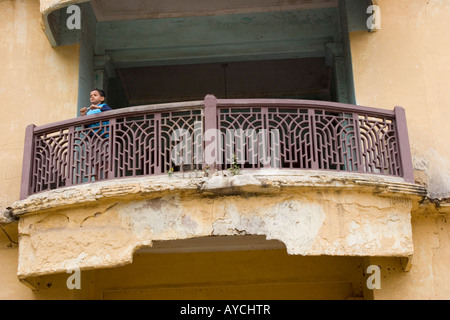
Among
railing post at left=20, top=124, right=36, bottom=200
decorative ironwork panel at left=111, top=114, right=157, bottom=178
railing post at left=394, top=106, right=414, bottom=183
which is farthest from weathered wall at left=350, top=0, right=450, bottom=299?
railing post at left=20, top=124, right=36, bottom=200

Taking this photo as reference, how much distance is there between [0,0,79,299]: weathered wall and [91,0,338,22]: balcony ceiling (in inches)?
40.3

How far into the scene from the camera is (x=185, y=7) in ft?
35.1

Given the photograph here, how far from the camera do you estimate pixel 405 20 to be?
9734 millimetres

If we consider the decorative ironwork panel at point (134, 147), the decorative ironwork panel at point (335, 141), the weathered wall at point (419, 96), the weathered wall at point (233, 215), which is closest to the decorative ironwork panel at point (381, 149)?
the decorative ironwork panel at point (335, 141)

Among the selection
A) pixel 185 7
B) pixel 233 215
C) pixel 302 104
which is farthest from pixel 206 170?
pixel 185 7

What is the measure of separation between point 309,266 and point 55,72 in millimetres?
4455

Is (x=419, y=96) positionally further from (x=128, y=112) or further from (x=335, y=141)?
(x=128, y=112)

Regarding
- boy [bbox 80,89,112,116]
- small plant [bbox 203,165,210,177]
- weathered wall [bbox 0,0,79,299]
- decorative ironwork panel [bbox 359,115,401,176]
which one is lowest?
small plant [bbox 203,165,210,177]

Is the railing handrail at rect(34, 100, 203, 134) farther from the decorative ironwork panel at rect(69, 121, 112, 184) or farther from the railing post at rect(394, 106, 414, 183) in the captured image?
the railing post at rect(394, 106, 414, 183)

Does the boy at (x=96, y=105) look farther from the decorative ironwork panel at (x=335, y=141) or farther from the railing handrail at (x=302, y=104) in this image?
the decorative ironwork panel at (x=335, y=141)

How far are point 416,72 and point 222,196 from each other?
11.2 feet

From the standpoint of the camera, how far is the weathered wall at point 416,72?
914cm

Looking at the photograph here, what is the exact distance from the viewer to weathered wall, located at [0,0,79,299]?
9625mm
